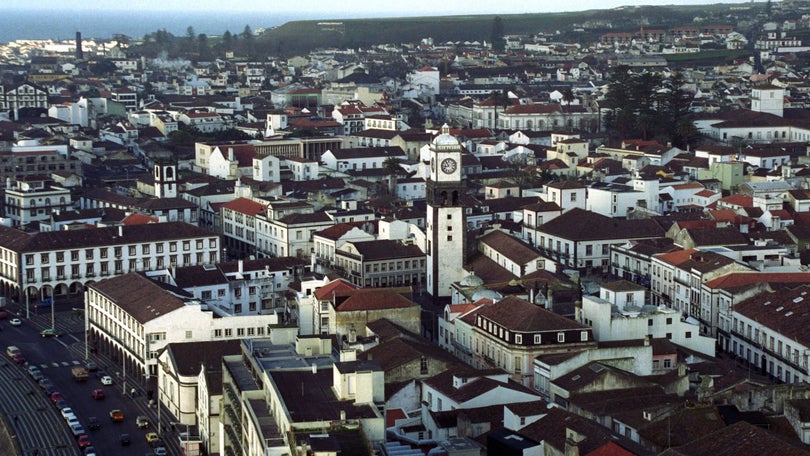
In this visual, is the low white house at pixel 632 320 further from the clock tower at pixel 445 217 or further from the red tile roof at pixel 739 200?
the red tile roof at pixel 739 200

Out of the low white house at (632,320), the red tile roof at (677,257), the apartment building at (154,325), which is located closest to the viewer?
the low white house at (632,320)

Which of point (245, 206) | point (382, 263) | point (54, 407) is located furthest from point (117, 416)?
point (245, 206)

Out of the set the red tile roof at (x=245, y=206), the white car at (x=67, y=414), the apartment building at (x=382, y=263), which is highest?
the red tile roof at (x=245, y=206)

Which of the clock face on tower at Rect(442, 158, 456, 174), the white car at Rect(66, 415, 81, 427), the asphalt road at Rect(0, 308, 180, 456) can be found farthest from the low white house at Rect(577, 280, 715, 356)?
the white car at Rect(66, 415, 81, 427)

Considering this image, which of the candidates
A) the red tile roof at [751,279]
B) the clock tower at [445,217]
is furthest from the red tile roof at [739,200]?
the clock tower at [445,217]

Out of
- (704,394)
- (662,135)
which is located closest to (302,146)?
(662,135)

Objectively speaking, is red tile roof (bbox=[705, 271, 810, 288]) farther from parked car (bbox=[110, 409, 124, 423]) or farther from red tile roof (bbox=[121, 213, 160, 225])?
red tile roof (bbox=[121, 213, 160, 225])
